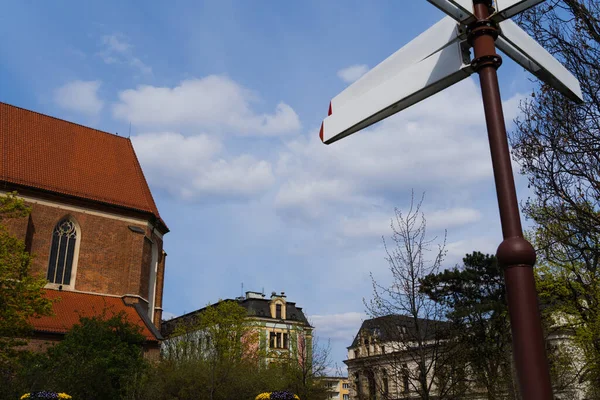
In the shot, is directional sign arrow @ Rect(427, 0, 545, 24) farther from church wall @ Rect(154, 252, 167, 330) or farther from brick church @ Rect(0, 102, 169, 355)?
church wall @ Rect(154, 252, 167, 330)

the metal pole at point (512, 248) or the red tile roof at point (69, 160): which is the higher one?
the red tile roof at point (69, 160)

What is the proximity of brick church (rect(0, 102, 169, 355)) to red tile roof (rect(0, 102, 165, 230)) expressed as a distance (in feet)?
0.18

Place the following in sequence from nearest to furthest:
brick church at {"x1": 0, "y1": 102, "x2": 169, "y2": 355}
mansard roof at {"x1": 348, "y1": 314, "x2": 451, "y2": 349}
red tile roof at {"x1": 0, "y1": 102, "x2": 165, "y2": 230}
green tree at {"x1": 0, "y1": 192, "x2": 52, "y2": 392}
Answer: mansard roof at {"x1": 348, "y1": 314, "x2": 451, "y2": 349}
green tree at {"x1": 0, "y1": 192, "x2": 52, "y2": 392}
brick church at {"x1": 0, "y1": 102, "x2": 169, "y2": 355}
red tile roof at {"x1": 0, "y1": 102, "x2": 165, "y2": 230}

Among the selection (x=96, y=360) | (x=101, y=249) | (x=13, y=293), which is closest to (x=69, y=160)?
(x=101, y=249)

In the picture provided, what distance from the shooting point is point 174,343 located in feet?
133

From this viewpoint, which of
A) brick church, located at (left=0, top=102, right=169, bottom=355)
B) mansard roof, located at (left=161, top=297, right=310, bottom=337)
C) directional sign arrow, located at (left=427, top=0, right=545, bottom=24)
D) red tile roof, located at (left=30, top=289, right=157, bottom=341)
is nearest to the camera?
directional sign arrow, located at (left=427, top=0, right=545, bottom=24)

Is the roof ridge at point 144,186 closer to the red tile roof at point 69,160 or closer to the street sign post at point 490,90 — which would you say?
the red tile roof at point 69,160

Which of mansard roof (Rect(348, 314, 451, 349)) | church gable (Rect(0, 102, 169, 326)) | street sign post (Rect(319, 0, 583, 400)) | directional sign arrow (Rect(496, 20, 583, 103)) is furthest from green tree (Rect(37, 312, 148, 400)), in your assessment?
directional sign arrow (Rect(496, 20, 583, 103))

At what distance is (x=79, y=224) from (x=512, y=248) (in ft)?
92.8

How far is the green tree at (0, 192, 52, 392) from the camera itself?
17.7 meters

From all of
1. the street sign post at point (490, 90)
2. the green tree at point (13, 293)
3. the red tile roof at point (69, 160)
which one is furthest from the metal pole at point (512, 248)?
the red tile roof at point (69, 160)

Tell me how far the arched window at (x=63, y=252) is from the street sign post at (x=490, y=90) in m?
26.4

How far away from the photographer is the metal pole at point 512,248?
2.17m

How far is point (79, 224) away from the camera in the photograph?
27750 millimetres
